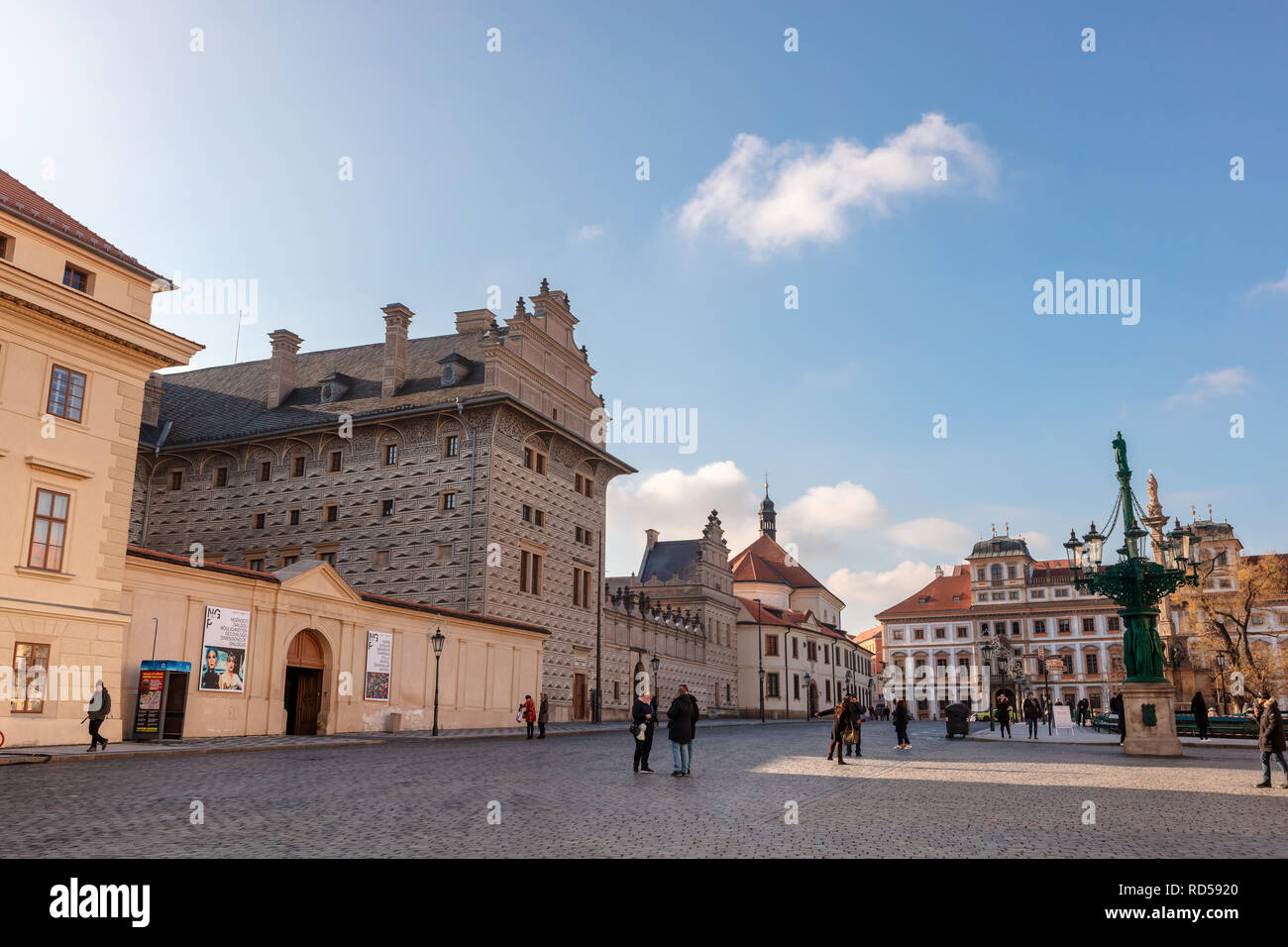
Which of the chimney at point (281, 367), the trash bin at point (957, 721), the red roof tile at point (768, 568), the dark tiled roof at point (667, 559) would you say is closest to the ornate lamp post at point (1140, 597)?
the trash bin at point (957, 721)

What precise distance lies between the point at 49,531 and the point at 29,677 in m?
3.18

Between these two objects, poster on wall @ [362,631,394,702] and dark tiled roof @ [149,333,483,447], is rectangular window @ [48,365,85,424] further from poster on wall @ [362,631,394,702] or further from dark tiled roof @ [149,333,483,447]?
dark tiled roof @ [149,333,483,447]

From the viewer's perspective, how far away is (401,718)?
29.8 meters

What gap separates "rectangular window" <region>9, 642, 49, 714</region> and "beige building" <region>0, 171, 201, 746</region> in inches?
0.8

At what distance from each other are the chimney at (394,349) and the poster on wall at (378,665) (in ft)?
50.4

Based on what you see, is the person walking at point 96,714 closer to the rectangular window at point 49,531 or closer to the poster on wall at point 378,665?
the rectangular window at point 49,531

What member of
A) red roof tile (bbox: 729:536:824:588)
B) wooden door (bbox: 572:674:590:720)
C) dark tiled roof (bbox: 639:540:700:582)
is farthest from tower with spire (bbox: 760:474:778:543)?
wooden door (bbox: 572:674:590:720)

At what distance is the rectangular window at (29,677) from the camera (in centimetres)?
1953

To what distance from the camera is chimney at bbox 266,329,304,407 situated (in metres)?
45.3

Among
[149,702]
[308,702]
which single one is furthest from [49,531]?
[308,702]

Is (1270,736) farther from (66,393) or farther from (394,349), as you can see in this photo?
(394,349)

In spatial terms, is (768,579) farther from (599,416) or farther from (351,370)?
(351,370)

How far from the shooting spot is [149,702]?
21.3m
